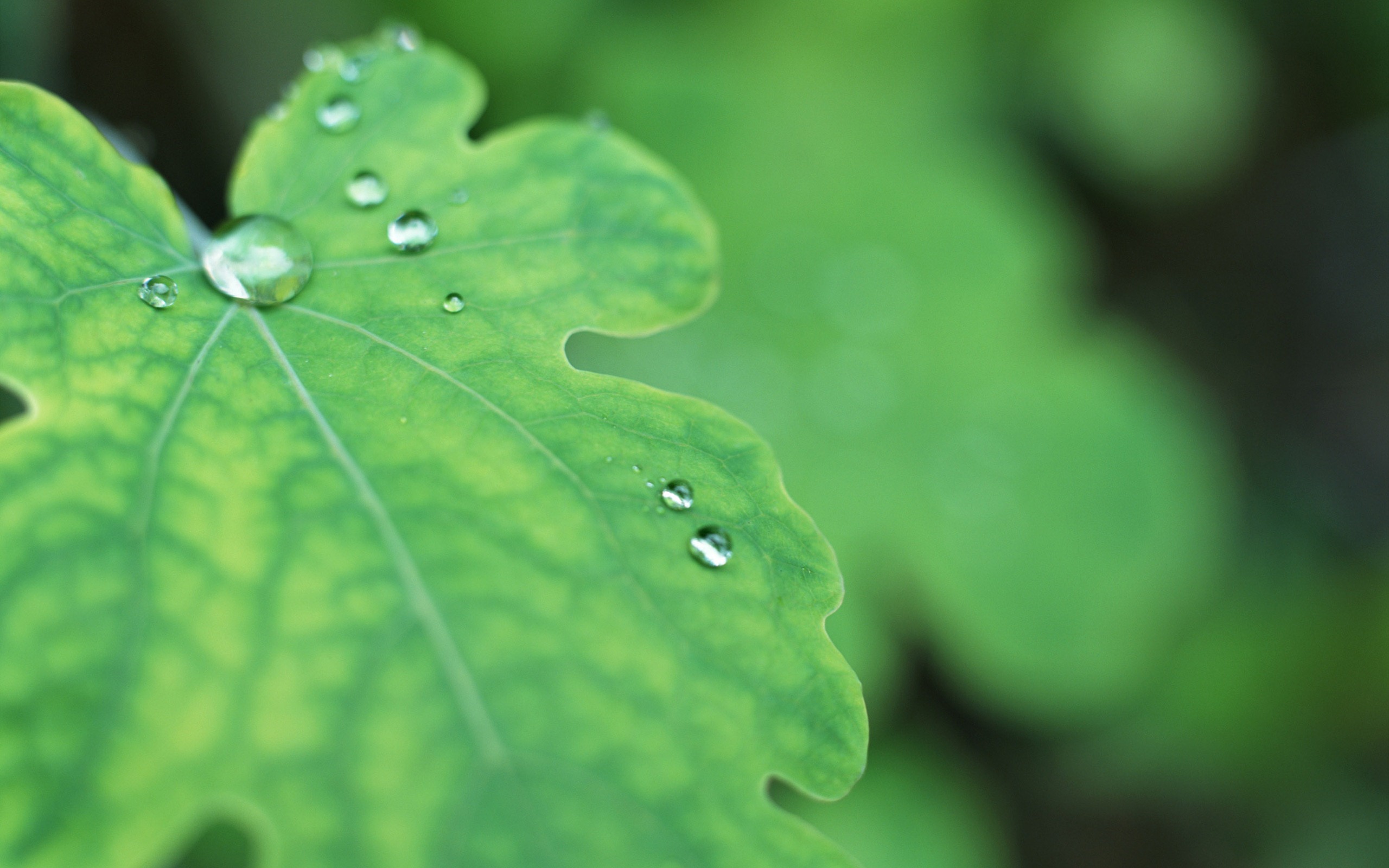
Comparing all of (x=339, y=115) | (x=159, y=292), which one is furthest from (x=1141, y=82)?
(x=159, y=292)

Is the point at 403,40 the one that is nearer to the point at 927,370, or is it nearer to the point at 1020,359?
the point at 927,370

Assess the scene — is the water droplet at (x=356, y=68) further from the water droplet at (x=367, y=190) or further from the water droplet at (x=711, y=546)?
the water droplet at (x=711, y=546)

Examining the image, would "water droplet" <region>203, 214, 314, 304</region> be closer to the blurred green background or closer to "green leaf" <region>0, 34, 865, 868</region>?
"green leaf" <region>0, 34, 865, 868</region>

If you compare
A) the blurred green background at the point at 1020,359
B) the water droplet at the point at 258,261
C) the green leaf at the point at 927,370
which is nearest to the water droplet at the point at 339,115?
the water droplet at the point at 258,261

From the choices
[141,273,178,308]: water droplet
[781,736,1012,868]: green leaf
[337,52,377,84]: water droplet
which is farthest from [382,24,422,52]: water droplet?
[781,736,1012,868]: green leaf

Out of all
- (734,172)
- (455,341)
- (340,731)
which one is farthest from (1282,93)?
(340,731)

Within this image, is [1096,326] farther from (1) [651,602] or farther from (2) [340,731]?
(2) [340,731]
